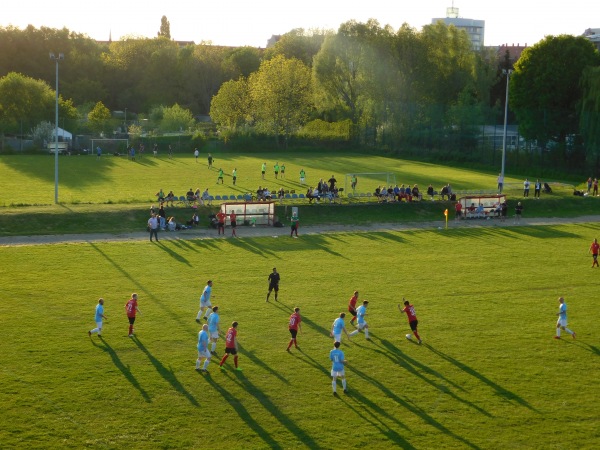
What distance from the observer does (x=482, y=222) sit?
46.4 m

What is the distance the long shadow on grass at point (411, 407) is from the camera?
16.6 metres

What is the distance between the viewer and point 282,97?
86.4 meters

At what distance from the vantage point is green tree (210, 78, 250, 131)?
92062 millimetres

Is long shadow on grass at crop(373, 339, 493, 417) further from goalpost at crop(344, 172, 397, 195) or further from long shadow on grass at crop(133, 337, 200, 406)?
goalpost at crop(344, 172, 397, 195)

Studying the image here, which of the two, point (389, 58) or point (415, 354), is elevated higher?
point (389, 58)

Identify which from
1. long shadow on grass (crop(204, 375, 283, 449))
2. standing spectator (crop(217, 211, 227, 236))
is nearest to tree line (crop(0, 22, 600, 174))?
standing spectator (crop(217, 211, 227, 236))

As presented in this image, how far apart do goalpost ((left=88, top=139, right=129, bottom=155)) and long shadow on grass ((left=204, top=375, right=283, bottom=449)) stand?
63.9 m

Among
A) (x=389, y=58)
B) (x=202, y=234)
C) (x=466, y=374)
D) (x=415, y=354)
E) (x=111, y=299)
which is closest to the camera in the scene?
(x=466, y=374)

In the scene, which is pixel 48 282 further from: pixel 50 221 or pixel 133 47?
pixel 133 47

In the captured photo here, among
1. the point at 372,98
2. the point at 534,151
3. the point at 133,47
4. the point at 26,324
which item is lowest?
the point at 26,324

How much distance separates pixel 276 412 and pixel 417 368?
15.7 feet

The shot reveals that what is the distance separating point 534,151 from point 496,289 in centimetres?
4617

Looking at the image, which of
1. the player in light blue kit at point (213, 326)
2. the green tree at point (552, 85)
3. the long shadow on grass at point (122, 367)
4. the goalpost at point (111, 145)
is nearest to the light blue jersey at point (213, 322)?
the player in light blue kit at point (213, 326)

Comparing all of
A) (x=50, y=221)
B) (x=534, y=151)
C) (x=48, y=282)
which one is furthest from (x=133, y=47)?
(x=48, y=282)
